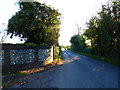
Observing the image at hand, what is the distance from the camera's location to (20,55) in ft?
32.1

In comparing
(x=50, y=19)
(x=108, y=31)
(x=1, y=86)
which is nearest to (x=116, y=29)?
(x=108, y=31)

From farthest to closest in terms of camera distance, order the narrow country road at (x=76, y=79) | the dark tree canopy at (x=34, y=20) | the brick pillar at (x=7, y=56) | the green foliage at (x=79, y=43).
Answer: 1. the green foliage at (x=79, y=43)
2. the dark tree canopy at (x=34, y=20)
3. the brick pillar at (x=7, y=56)
4. the narrow country road at (x=76, y=79)

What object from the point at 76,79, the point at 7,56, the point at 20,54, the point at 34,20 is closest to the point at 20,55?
the point at 20,54

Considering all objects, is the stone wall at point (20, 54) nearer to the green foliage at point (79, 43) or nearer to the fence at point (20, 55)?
the fence at point (20, 55)

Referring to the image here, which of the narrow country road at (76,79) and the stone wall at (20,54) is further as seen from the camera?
the stone wall at (20,54)

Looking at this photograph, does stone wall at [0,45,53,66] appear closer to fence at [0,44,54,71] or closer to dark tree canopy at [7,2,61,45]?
fence at [0,44,54,71]

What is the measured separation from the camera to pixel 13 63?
30.1ft

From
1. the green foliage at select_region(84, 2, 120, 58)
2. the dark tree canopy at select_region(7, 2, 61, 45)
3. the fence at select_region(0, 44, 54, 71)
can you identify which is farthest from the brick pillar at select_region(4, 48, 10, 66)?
the green foliage at select_region(84, 2, 120, 58)

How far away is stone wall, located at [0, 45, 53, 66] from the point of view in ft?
28.9

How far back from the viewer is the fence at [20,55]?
8.80 metres

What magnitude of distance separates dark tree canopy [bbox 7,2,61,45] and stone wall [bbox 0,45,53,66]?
2829 millimetres

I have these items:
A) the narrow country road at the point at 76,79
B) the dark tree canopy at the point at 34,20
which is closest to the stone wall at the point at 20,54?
the narrow country road at the point at 76,79

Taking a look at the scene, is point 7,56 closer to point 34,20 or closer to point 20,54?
point 20,54

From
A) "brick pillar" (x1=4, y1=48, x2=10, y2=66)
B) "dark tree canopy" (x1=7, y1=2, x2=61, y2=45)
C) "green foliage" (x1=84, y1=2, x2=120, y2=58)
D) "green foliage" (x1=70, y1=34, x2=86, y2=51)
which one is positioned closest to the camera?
"brick pillar" (x1=4, y1=48, x2=10, y2=66)
